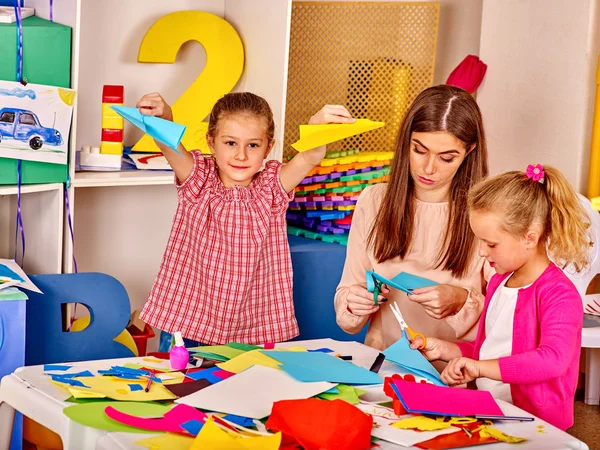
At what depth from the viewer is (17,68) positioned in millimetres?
1950

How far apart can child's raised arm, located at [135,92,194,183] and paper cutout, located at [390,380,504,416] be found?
807mm

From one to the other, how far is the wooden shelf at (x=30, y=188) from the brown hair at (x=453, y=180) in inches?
30.3

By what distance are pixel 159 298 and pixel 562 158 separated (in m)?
1.28

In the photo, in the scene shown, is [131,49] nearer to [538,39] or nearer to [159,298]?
[159,298]

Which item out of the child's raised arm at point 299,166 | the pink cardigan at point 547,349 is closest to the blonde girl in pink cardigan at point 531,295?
the pink cardigan at point 547,349

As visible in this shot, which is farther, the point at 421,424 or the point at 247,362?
the point at 247,362

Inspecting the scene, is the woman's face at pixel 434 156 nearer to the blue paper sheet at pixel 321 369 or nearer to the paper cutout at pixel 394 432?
the blue paper sheet at pixel 321 369

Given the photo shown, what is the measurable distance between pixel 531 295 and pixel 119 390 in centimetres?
69

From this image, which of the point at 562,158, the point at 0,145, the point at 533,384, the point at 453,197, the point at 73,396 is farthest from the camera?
the point at 562,158

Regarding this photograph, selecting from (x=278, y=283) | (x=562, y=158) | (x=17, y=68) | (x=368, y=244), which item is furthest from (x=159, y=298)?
(x=562, y=158)

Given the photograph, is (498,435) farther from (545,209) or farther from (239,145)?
(239,145)

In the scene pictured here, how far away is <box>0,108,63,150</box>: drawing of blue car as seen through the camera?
76.0 inches

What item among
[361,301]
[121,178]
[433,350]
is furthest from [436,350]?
[121,178]

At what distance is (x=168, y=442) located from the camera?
1070mm
